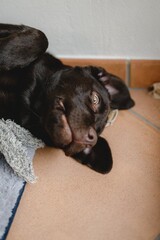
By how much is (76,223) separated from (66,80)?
2.02 feet

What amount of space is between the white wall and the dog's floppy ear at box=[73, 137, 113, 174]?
65cm

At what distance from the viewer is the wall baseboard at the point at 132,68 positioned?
216 centimetres

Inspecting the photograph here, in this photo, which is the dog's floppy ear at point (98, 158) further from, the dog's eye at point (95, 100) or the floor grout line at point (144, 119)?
the floor grout line at point (144, 119)

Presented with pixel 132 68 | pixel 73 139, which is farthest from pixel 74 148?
pixel 132 68

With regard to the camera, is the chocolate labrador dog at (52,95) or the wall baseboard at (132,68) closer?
the chocolate labrador dog at (52,95)

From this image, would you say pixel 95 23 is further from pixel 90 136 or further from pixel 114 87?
pixel 90 136

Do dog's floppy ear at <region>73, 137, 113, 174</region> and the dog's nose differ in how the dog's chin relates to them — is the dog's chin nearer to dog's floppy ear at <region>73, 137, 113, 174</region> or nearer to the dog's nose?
the dog's nose

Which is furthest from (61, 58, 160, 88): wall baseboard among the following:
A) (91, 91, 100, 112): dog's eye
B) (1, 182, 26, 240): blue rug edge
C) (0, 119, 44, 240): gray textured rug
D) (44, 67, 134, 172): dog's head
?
(1, 182, 26, 240): blue rug edge

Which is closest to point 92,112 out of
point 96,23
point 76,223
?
point 76,223

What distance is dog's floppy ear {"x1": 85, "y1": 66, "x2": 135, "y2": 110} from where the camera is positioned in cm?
179

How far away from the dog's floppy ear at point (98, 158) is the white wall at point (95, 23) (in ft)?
2.13

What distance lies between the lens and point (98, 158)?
5.77 ft

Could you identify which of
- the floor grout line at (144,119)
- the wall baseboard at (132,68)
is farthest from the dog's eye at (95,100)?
the wall baseboard at (132,68)

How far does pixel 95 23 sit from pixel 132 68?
342 mm
